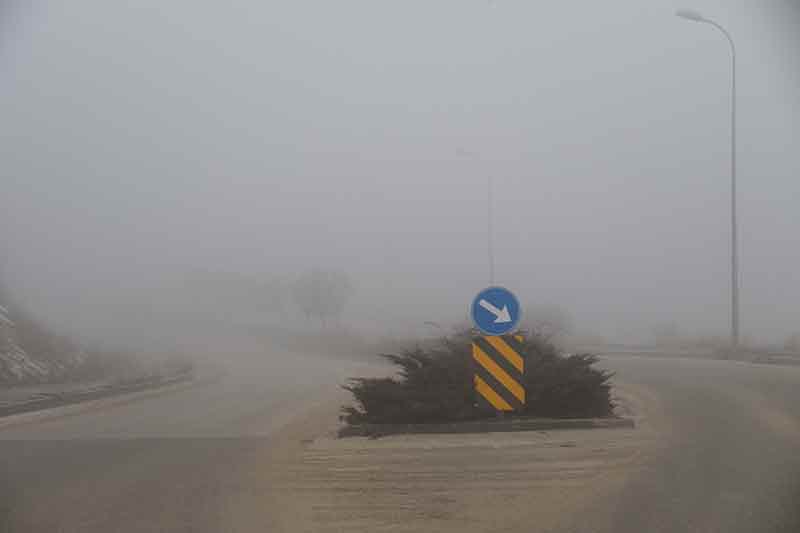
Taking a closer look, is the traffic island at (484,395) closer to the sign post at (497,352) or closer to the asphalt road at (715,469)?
the sign post at (497,352)

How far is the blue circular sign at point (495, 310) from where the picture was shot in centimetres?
1229

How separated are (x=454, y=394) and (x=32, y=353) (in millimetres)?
21997

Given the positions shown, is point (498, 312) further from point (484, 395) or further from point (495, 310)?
point (484, 395)

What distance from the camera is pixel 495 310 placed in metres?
12.3

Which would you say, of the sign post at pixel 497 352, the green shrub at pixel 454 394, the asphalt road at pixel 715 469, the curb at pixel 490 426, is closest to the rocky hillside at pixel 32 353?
the green shrub at pixel 454 394

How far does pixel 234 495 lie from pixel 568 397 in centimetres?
587

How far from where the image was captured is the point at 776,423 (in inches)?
516

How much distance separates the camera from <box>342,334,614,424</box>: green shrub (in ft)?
42.7

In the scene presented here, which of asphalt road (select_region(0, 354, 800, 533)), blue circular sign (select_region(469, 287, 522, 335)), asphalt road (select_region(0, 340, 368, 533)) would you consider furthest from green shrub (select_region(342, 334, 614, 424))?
asphalt road (select_region(0, 340, 368, 533))

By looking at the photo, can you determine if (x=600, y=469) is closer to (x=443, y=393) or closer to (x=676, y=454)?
(x=676, y=454)

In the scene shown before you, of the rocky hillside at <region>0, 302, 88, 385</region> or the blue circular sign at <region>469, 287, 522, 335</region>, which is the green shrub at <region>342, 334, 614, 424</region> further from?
the rocky hillside at <region>0, 302, 88, 385</region>

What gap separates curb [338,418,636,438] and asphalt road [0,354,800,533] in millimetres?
814

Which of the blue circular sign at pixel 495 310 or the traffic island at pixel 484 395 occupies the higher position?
the blue circular sign at pixel 495 310

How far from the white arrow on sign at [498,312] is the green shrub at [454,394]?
141cm
